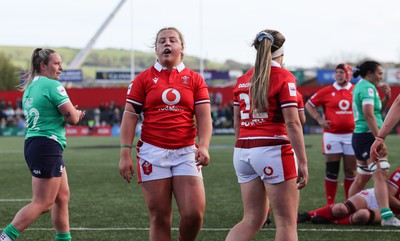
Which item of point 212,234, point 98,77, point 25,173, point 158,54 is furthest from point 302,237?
point 98,77

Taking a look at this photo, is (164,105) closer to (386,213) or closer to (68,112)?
(68,112)

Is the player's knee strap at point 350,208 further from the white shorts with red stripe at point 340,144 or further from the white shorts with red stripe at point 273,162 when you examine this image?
the white shorts with red stripe at point 273,162

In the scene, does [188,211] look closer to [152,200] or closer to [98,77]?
[152,200]

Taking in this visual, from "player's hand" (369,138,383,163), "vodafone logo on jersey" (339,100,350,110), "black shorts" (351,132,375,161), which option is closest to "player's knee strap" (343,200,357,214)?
"black shorts" (351,132,375,161)

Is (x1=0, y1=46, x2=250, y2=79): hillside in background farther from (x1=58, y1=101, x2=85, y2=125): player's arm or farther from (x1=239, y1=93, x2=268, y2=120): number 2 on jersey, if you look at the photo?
(x1=239, y1=93, x2=268, y2=120): number 2 on jersey

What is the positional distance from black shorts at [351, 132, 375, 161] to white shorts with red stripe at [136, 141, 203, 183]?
4.16 m

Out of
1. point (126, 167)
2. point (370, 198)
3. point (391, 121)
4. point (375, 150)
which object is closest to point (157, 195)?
point (126, 167)

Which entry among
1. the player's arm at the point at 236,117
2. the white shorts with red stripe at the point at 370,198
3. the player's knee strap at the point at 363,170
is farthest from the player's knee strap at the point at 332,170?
the player's arm at the point at 236,117

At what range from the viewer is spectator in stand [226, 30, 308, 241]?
5.85 meters

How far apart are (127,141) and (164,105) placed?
430mm

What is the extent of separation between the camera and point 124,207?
1129 centimetres

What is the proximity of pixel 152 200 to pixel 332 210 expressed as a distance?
3763 mm

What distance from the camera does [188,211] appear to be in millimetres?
6320

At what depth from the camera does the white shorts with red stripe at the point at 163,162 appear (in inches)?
248
